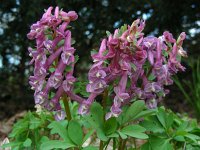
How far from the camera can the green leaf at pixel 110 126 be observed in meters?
1.39

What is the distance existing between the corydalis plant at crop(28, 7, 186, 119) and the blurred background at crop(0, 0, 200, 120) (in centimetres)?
257

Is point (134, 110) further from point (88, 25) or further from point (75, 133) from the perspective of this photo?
point (88, 25)

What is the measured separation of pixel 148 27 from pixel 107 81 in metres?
3.19

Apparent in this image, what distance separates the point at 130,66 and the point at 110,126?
0.76ft

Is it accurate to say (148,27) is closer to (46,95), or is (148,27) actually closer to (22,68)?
(22,68)

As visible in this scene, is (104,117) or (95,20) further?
(95,20)

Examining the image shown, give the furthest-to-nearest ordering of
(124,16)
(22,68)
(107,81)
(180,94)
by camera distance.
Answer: (180,94) → (22,68) → (124,16) → (107,81)

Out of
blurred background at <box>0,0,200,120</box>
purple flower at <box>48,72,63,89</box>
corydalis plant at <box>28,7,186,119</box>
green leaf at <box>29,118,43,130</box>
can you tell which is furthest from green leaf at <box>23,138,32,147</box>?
blurred background at <box>0,0,200,120</box>

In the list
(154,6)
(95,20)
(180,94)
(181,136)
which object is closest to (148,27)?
(154,6)

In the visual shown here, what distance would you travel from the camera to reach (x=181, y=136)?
1.52 metres

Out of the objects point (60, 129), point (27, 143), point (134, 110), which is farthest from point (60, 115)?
point (134, 110)

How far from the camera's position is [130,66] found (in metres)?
1.38

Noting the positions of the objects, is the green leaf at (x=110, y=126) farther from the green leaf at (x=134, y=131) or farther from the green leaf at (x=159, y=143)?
the green leaf at (x=159, y=143)

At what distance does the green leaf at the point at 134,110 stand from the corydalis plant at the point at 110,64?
1.5 inches
